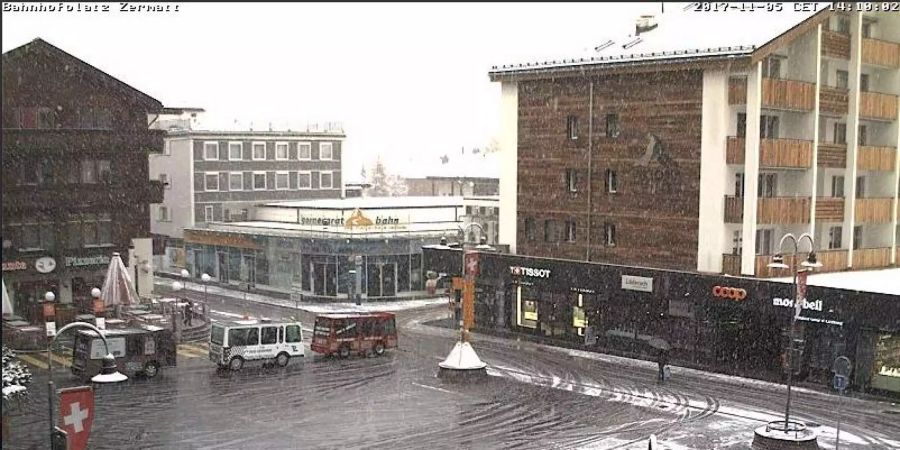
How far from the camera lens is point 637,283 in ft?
125

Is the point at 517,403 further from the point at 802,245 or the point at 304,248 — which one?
the point at 304,248

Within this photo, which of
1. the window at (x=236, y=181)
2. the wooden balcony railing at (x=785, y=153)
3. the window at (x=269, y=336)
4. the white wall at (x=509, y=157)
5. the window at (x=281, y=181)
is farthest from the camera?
the window at (x=281, y=181)

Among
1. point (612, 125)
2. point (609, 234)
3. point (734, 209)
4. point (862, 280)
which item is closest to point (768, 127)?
point (734, 209)

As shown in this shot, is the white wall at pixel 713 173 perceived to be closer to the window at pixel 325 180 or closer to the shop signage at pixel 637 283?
the shop signage at pixel 637 283

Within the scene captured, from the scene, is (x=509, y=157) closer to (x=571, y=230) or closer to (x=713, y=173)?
(x=571, y=230)

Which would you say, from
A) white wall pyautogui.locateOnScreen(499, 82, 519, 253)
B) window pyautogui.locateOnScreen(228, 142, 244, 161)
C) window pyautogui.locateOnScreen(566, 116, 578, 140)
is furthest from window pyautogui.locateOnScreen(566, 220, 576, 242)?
window pyautogui.locateOnScreen(228, 142, 244, 161)

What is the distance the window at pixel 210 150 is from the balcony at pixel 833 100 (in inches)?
1629

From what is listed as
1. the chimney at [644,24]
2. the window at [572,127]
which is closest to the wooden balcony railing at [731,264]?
the window at [572,127]

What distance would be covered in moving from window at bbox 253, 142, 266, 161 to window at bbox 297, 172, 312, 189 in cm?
345

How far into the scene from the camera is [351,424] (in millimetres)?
26469

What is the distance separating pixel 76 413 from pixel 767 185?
94.2ft

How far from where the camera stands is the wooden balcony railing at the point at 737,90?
36094 millimetres

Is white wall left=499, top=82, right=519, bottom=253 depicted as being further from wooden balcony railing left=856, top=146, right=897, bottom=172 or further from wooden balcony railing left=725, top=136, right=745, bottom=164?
wooden balcony railing left=856, top=146, right=897, bottom=172

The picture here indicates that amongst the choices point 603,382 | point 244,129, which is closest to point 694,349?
point 603,382
